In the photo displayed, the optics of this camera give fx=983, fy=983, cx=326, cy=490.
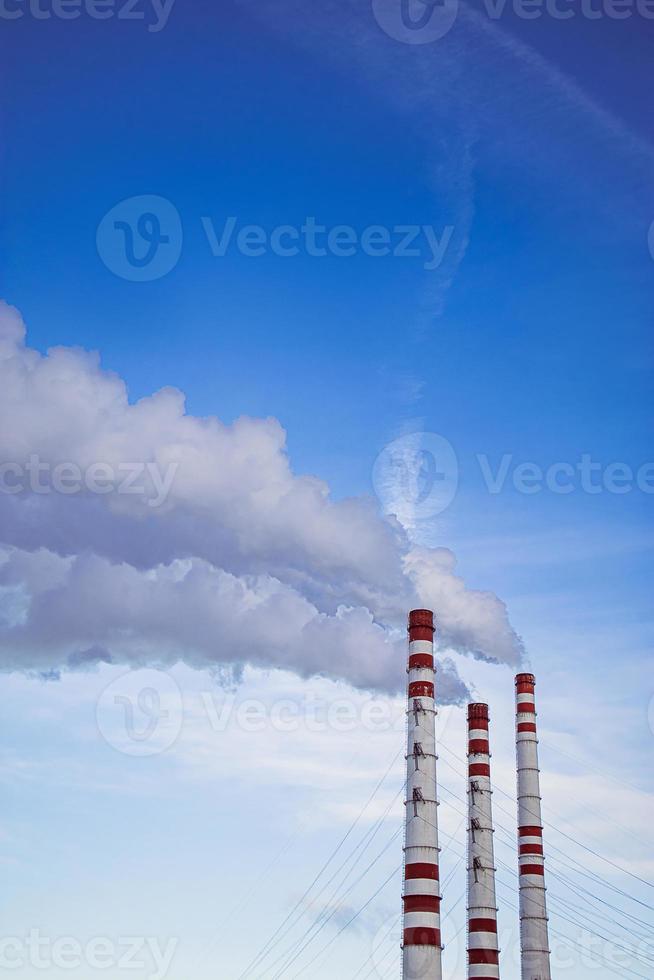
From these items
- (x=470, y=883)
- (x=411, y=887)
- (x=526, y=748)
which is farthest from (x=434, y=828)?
(x=526, y=748)

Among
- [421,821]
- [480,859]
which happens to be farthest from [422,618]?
[480,859]

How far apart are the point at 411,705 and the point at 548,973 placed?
17.9 meters

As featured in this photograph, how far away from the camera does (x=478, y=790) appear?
5194 centimetres

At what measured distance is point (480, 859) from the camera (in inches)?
1982

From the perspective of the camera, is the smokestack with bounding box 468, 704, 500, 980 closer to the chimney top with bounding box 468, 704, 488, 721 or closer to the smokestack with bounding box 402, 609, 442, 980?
the chimney top with bounding box 468, 704, 488, 721

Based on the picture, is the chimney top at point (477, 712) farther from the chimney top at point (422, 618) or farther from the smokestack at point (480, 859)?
the chimney top at point (422, 618)

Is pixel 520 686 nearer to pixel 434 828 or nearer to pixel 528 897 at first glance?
pixel 528 897

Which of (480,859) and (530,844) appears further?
(530,844)

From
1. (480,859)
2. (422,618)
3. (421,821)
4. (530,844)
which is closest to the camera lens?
(421,821)

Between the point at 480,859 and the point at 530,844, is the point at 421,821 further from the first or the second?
the point at 530,844

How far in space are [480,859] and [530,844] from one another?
3631mm

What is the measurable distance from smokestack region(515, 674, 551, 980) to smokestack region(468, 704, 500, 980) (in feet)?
8.60

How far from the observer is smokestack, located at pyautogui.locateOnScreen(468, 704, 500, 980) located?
47375mm

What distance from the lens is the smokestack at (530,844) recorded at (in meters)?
50.7
